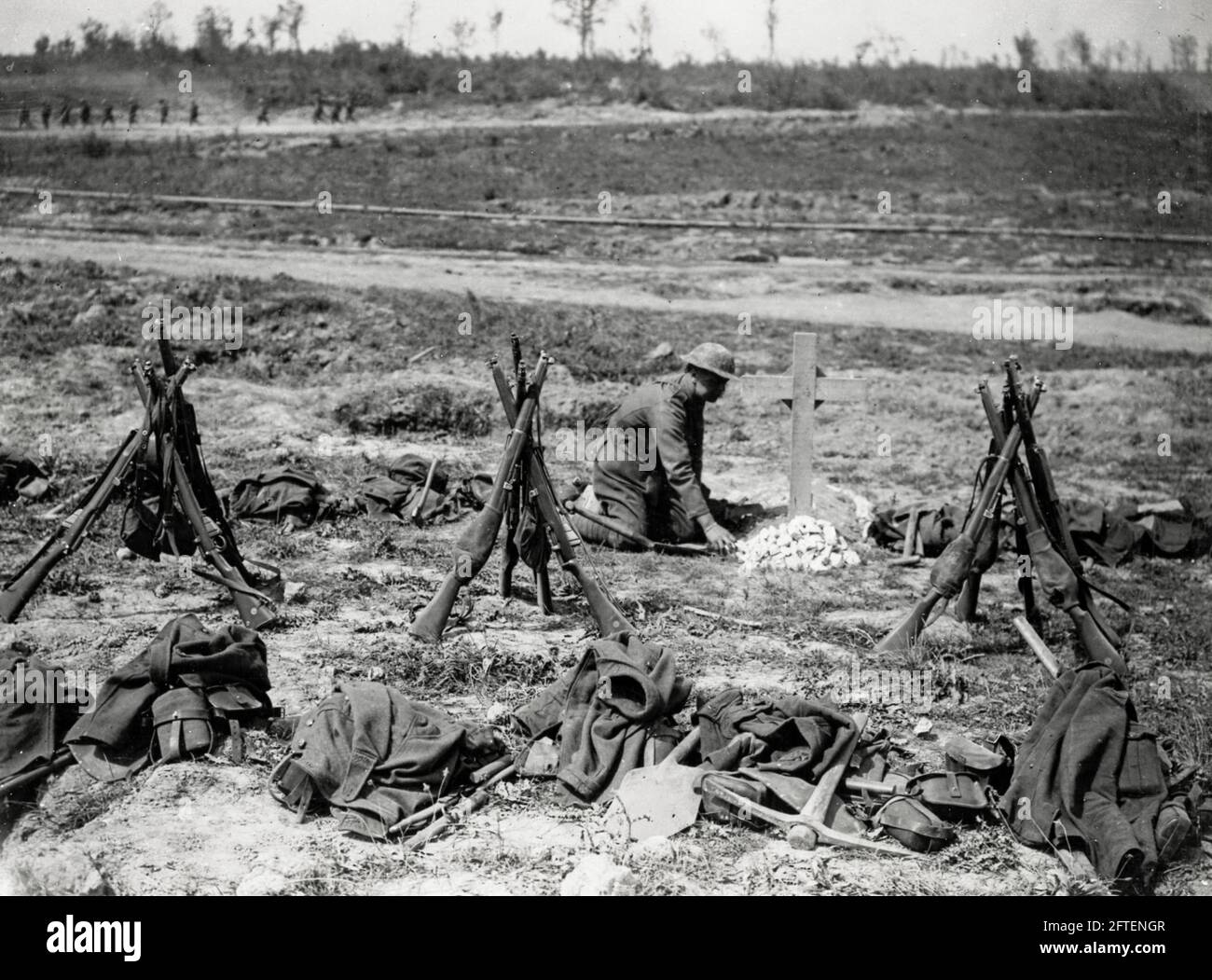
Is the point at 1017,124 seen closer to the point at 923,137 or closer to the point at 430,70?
the point at 923,137

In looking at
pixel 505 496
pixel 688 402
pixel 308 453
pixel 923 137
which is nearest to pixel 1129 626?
pixel 688 402

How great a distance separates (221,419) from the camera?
12.0 metres

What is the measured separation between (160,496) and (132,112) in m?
27.2

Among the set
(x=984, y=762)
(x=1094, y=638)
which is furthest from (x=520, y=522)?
(x=1094, y=638)

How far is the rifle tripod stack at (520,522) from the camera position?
6434 millimetres

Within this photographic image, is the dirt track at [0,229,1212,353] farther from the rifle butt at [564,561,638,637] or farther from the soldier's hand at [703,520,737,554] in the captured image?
the rifle butt at [564,561,638,637]

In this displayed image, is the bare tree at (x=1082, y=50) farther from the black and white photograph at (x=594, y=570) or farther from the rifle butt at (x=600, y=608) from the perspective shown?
the rifle butt at (x=600, y=608)

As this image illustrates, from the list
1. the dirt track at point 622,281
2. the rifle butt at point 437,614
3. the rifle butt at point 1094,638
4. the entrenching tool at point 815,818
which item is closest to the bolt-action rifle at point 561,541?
the rifle butt at point 437,614

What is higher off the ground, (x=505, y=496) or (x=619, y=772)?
(x=505, y=496)

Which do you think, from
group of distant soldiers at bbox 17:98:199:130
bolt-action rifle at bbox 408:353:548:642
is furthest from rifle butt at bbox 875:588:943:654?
group of distant soldiers at bbox 17:98:199:130

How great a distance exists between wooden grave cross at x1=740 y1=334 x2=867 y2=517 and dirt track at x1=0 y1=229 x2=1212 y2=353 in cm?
804

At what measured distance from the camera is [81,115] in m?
29.6

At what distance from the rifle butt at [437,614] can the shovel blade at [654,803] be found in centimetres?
192

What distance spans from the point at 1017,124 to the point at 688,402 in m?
27.0
